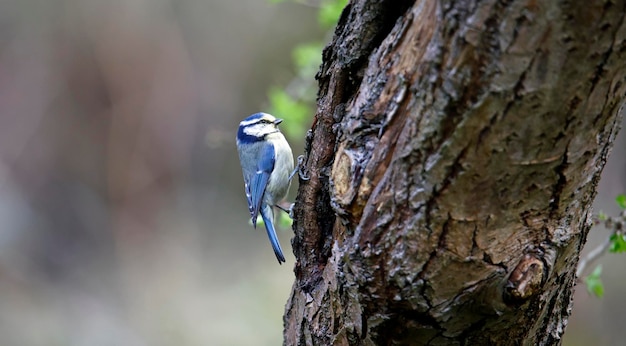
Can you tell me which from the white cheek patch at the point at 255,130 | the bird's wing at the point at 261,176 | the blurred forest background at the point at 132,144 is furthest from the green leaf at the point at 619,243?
the blurred forest background at the point at 132,144

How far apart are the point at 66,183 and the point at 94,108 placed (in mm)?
816

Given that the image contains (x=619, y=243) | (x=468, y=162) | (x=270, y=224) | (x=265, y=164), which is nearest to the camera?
(x=468, y=162)

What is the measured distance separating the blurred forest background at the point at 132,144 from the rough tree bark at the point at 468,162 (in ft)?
14.8

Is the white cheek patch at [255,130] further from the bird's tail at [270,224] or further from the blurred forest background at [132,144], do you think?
the blurred forest background at [132,144]

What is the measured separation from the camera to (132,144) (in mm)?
6164

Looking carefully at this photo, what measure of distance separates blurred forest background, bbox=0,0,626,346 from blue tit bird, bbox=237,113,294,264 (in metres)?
2.57

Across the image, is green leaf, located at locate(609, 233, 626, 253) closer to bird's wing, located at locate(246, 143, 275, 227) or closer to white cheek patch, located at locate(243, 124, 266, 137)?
bird's wing, located at locate(246, 143, 275, 227)

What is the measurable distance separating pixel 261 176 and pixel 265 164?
7 centimetres

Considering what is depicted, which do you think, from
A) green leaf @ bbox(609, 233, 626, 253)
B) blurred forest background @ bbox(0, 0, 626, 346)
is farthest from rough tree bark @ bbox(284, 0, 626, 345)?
blurred forest background @ bbox(0, 0, 626, 346)

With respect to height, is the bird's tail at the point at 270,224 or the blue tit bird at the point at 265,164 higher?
the blue tit bird at the point at 265,164

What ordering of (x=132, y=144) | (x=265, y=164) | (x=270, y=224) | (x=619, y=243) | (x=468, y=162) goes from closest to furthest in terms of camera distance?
(x=468, y=162) < (x=619, y=243) < (x=270, y=224) < (x=265, y=164) < (x=132, y=144)

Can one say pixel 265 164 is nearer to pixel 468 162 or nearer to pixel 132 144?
pixel 468 162

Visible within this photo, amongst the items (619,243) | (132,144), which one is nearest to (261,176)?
(619,243)

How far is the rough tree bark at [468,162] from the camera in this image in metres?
1.07
